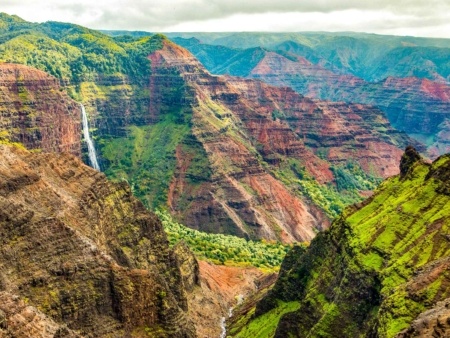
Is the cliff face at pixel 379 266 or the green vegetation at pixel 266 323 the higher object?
the cliff face at pixel 379 266

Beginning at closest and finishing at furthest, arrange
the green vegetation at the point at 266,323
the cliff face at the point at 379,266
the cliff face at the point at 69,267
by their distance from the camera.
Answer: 1. the cliff face at the point at 379,266
2. the cliff face at the point at 69,267
3. the green vegetation at the point at 266,323

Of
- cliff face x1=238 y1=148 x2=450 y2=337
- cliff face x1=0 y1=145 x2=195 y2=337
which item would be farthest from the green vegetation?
cliff face x1=0 y1=145 x2=195 y2=337

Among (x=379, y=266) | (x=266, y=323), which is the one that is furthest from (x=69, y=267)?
(x=379, y=266)

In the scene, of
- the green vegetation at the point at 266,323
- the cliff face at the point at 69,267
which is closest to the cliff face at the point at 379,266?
the green vegetation at the point at 266,323

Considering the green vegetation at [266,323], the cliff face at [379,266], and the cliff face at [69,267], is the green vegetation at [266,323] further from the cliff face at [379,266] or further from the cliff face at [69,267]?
the cliff face at [69,267]

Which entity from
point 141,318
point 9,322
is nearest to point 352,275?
point 141,318

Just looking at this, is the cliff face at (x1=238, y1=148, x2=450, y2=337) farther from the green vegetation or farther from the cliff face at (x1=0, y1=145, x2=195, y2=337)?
the cliff face at (x1=0, y1=145, x2=195, y2=337)

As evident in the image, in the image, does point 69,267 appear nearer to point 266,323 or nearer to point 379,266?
point 266,323
